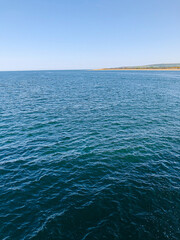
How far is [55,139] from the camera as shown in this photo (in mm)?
29312

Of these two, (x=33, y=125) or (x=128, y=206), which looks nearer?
(x=128, y=206)

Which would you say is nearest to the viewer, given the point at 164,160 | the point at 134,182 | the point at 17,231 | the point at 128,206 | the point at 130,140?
the point at 17,231

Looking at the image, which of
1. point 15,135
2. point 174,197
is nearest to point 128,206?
point 174,197

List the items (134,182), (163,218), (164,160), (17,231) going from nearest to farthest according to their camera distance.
→ (17,231) → (163,218) → (134,182) → (164,160)

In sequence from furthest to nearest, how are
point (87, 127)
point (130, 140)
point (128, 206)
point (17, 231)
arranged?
1. point (87, 127)
2. point (130, 140)
3. point (128, 206)
4. point (17, 231)

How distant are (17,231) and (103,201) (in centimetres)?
817

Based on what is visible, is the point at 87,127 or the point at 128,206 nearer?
the point at 128,206

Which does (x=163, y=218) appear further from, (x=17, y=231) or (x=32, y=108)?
(x=32, y=108)

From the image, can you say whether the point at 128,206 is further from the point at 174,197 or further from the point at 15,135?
the point at 15,135

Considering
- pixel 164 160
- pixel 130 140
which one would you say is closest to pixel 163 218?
pixel 164 160

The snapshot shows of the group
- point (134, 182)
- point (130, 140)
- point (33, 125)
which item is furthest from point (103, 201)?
point (33, 125)

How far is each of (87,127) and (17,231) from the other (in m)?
23.4

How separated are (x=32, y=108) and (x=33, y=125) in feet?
49.8

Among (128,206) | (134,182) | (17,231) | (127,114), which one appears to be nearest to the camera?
(17,231)
